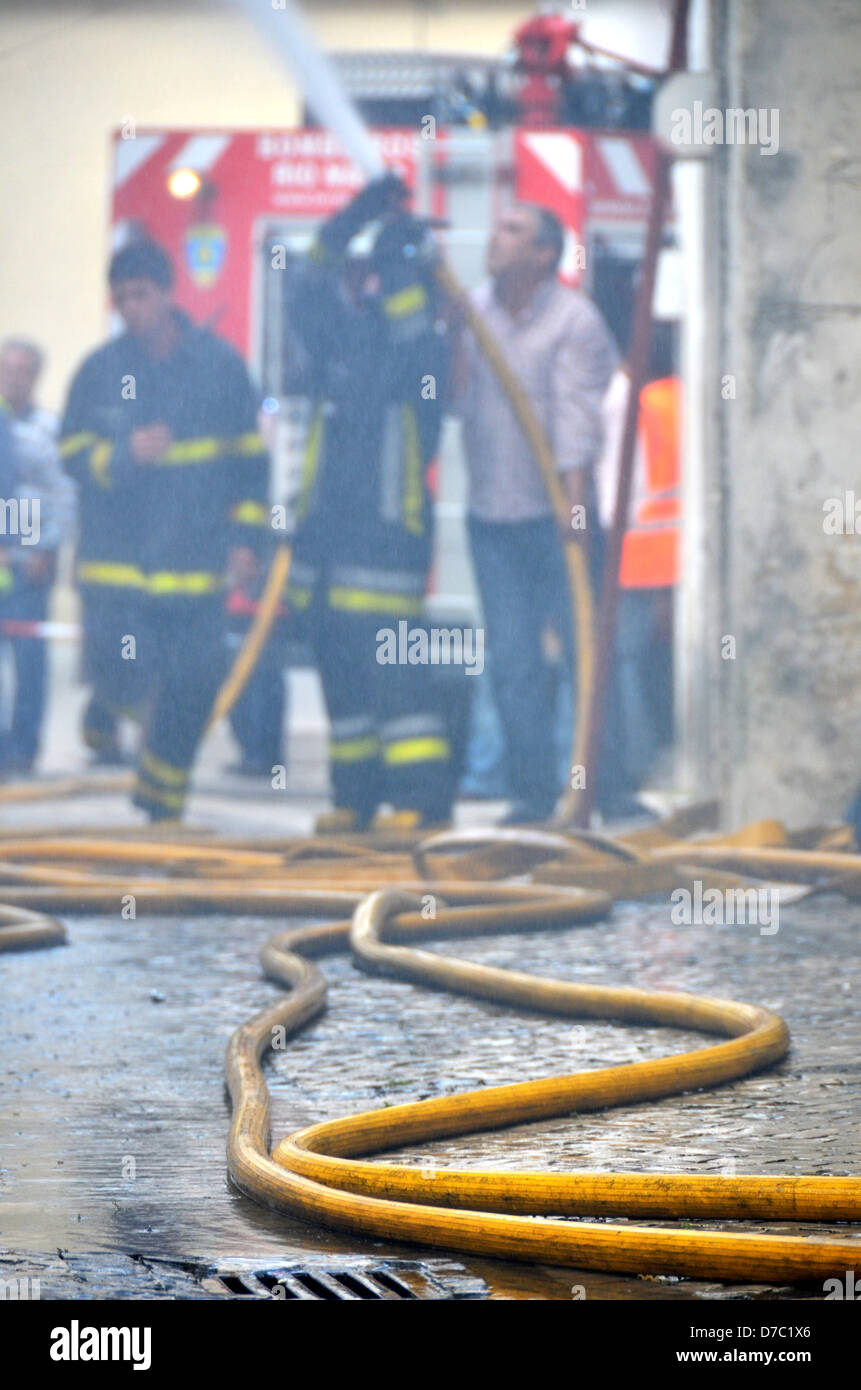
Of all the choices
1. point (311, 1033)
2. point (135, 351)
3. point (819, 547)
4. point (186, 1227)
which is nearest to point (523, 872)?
point (819, 547)

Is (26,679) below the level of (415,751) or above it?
above

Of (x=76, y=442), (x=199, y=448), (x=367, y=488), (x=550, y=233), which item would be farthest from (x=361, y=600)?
(x=550, y=233)

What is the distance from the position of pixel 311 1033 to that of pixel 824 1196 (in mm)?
1326

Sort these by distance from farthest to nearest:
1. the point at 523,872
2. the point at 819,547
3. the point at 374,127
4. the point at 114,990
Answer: the point at 374,127, the point at 819,547, the point at 523,872, the point at 114,990

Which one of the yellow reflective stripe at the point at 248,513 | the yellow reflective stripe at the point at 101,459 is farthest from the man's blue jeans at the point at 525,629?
the yellow reflective stripe at the point at 101,459

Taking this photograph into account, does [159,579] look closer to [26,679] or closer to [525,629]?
[525,629]

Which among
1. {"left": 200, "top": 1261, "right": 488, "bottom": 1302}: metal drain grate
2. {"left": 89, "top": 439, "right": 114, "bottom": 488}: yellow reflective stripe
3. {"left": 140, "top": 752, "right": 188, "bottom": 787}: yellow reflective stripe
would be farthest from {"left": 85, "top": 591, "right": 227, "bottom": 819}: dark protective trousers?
{"left": 200, "top": 1261, "right": 488, "bottom": 1302}: metal drain grate

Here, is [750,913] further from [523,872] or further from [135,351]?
[135,351]

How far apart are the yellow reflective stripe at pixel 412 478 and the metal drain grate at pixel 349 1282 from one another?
3.92 m

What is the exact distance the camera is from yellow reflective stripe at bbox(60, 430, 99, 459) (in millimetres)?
6441

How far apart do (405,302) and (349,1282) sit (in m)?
4.18

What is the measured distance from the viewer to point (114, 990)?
12.3 ft

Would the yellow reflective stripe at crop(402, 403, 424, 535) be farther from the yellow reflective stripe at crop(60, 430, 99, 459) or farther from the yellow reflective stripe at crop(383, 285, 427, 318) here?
the yellow reflective stripe at crop(60, 430, 99, 459)

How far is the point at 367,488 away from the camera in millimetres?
5891
